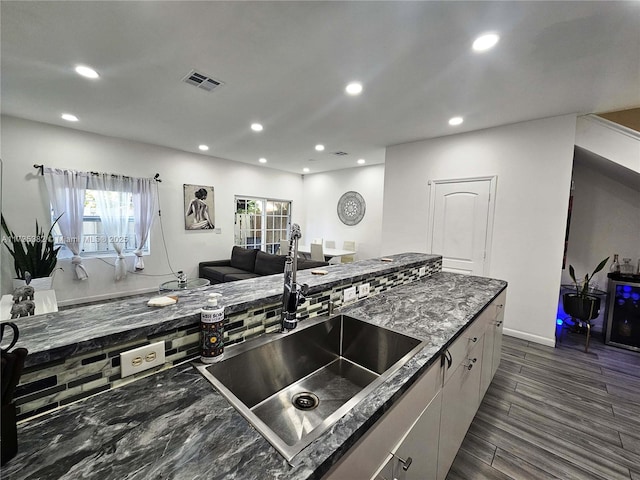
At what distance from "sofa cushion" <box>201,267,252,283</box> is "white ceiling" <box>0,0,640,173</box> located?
254 cm

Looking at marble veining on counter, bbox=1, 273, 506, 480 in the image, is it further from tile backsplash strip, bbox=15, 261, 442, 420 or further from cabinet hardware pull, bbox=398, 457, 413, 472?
cabinet hardware pull, bbox=398, 457, 413, 472

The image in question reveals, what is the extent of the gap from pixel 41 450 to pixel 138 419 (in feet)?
0.55

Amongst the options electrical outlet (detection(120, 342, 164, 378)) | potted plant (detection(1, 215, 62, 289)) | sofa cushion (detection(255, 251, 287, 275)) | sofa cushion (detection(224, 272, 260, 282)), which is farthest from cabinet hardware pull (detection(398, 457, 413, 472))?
potted plant (detection(1, 215, 62, 289))

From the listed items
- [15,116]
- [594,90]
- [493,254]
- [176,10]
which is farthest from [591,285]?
[15,116]

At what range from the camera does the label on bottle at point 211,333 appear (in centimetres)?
86

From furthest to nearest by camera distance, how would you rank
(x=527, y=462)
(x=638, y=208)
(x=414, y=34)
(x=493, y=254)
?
(x=493, y=254) < (x=638, y=208) < (x=414, y=34) < (x=527, y=462)

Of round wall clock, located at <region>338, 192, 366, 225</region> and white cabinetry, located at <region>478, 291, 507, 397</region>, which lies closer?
white cabinetry, located at <region>478, 291, 507, 397</region>

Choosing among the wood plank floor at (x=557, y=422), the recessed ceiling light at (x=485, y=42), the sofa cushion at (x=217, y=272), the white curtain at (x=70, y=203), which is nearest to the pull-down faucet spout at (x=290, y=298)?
the wood plank floor at (x=557, y=422)

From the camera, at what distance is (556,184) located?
2949 mm

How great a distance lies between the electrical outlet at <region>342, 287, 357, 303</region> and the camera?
1543 mm

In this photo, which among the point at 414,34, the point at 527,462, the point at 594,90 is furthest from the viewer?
the point at 594,90

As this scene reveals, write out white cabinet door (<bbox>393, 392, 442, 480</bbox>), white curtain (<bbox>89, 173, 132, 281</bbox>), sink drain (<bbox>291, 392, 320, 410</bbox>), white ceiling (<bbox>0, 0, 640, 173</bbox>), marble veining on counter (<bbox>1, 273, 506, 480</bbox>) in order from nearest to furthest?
marble veining on counter (<bbox>1, 273, 506, 480</bbox>)
white cabinet door (<bbox>393, 392, 442, 480</bbox>)
sink drain (<bbox>291, 392, 320, 410</bbox>)
white ceiling (<bbox>0, 0, 640, 173</bbox>)
white curtain (<bbox>89, 173, 132, 281</bbox>)

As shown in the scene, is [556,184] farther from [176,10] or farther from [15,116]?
[15,116]

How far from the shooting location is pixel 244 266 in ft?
16.6
